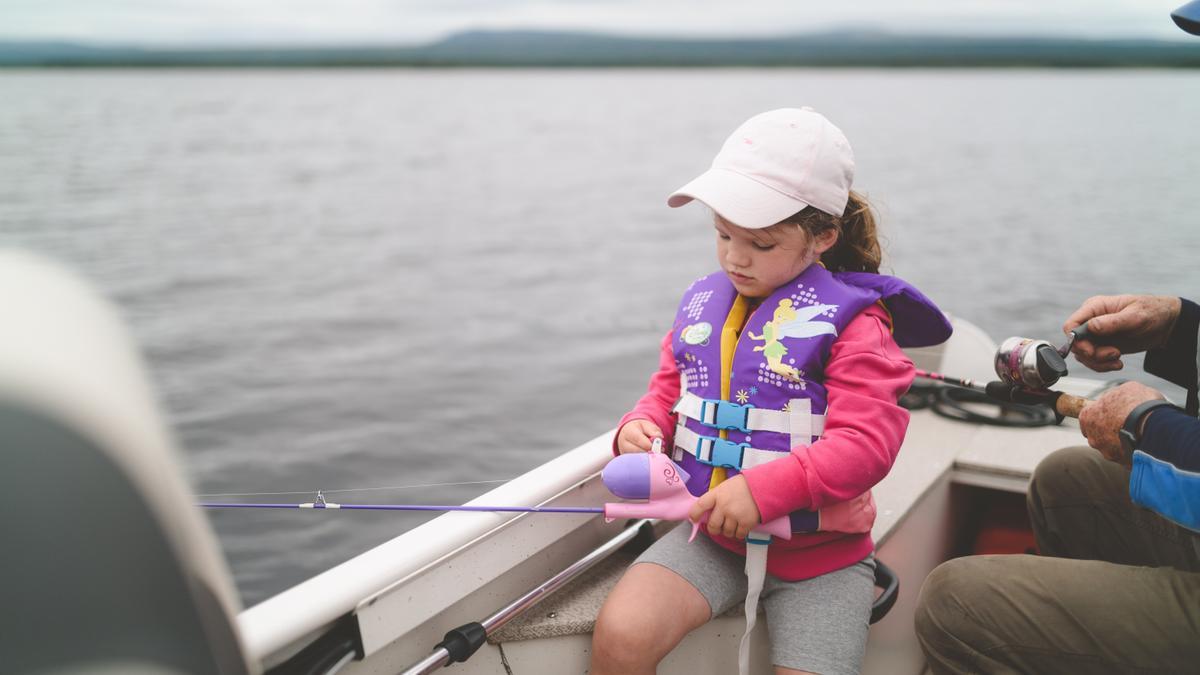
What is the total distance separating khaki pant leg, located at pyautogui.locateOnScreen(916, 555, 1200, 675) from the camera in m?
1.44

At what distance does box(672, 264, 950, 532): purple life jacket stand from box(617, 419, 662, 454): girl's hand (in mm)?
57

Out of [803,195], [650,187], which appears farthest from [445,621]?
[650,187]

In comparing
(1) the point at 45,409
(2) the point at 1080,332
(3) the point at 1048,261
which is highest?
(1) the point at 45,409

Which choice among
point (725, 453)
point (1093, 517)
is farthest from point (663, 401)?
point (1093, 517)

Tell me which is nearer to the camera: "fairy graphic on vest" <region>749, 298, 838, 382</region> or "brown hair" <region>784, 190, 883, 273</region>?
"fairy graphic on vest" <region>749, 298, 838, 382</region>

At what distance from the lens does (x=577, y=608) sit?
71.2 inches

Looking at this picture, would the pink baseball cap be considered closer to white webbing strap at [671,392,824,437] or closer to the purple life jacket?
the purple life jacket

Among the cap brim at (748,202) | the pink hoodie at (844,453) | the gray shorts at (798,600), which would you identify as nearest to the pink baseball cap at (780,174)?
the cap brim at (748,202)

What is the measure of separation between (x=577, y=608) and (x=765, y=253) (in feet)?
2.63

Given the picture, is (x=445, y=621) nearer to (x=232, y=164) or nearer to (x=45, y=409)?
(x=45, y=409)

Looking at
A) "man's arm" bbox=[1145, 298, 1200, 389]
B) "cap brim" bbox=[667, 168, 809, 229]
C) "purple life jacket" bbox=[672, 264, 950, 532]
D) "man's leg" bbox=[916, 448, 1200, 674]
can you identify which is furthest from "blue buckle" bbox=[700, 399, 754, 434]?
"man's arm" bbox=[1145, 298, 1200, 389]

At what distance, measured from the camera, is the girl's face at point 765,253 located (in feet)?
5.61

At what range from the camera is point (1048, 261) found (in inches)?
515

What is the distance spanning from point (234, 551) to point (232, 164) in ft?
56.7
